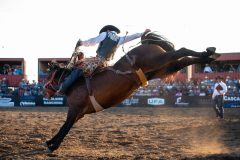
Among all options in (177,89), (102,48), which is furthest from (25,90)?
(102,48)

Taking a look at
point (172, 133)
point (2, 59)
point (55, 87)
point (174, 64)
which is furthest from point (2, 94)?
point (174, 64)

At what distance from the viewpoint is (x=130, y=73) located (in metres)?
6.83

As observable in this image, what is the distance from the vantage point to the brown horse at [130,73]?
6.70 meters

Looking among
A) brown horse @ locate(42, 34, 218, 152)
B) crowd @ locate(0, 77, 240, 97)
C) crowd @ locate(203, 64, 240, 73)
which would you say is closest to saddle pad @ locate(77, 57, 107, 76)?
brown horse @ locate(42, 34, 218, 152)

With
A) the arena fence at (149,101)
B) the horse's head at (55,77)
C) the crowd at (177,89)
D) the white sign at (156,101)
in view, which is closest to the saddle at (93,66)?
the horse's head at (55,77)

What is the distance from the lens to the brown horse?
6699mm

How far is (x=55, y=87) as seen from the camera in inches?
309

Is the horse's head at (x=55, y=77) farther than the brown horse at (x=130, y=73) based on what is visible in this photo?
Yes

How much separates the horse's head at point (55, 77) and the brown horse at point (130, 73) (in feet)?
2.00

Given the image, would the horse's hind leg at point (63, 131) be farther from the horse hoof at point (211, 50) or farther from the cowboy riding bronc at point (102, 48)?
the horse hoof at point (211, 50)

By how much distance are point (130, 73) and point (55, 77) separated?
1838 mm

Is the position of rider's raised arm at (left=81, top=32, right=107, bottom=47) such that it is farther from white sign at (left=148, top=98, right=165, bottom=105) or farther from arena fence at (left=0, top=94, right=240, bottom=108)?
white sign at (left=148, top=98, right=165, bottom=105)

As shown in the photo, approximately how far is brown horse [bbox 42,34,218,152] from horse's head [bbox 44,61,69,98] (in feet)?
2.00

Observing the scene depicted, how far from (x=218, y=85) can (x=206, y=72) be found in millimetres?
12896
